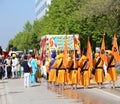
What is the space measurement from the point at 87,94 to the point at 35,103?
3812 millimetres

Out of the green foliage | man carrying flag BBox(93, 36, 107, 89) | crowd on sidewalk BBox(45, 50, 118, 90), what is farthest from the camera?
the green foliage

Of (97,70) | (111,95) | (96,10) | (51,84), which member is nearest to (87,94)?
(111,95)

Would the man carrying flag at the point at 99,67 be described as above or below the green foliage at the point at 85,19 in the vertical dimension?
below

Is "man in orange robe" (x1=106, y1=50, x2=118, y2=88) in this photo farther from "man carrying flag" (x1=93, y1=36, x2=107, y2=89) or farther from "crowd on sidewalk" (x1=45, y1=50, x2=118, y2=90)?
"man carrying flag" (x1=93, y1=36, x2=107, y2=89)

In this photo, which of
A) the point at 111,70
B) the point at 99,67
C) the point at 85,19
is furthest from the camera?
the point at 85,19

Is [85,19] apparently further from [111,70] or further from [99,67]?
[111,70]

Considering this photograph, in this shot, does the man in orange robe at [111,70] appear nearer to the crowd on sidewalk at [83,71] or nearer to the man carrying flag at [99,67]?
the crowd on sidewalk at [83,71]

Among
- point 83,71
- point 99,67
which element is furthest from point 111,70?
point 83,71

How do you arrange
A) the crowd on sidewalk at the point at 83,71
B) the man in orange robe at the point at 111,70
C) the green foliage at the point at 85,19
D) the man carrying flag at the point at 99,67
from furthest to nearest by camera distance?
the green foliage at the point at 85,19 → the man carrying flag at the point at 99,67 → the crowd on sidewalk at the point at 83,71 → the man in orange robe at the point at 111,70

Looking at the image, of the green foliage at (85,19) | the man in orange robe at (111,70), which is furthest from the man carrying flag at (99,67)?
the green foliage at (85,19)

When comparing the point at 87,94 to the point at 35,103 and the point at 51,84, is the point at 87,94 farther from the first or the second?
the point at 51,84

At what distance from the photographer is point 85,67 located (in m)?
22.2

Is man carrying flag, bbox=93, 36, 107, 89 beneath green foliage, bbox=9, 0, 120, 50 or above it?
beneath

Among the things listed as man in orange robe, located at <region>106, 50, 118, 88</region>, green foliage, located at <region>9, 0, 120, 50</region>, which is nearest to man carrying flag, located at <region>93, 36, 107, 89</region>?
man in orange robe, located at <region>106, 50, 118, 88</region>
